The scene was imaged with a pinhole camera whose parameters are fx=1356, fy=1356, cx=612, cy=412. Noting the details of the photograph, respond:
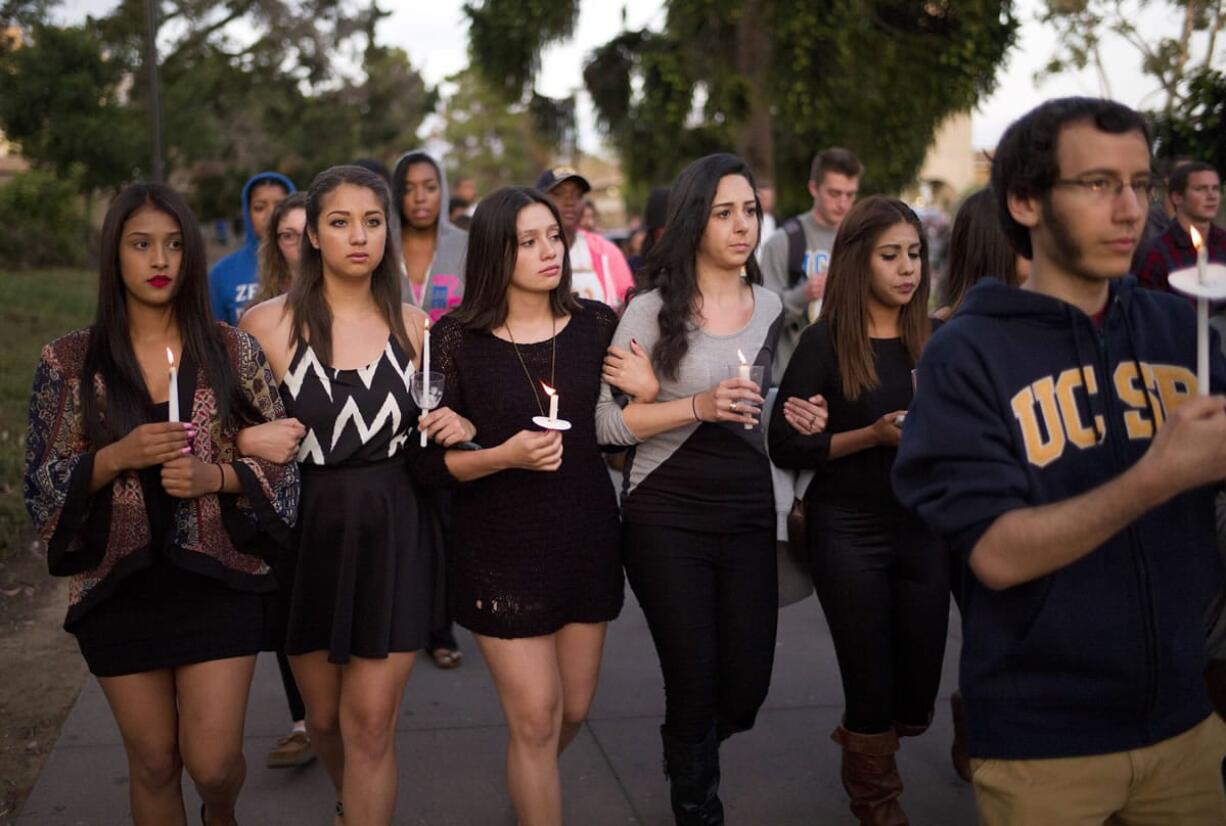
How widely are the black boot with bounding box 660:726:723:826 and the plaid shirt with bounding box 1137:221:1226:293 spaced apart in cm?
338

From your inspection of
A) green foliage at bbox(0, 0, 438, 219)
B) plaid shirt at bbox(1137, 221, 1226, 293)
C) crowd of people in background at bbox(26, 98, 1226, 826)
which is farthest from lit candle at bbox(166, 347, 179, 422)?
green foliage at bbox(0, 0, 438, 219)

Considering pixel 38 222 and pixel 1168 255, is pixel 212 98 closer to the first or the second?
pixel 38 222

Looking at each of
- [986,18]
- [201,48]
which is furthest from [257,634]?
[201,48]

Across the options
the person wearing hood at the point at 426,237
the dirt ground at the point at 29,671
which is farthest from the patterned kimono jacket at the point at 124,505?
the person wearing hood at the point at 426,237

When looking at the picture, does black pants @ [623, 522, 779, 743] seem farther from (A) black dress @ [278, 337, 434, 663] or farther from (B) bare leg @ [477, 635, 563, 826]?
(A) black dress @ [278, 337, 434, 663]

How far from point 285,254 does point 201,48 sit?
97.8ft

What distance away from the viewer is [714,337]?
4230 mm

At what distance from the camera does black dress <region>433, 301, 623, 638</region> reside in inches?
154

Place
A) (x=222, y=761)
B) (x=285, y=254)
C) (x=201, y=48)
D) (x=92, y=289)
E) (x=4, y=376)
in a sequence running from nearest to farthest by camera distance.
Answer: (x=222, y=761) < (x=285, y=254) < (x=4, y=376) < (x=92, y=289) < (x=201, y=48)

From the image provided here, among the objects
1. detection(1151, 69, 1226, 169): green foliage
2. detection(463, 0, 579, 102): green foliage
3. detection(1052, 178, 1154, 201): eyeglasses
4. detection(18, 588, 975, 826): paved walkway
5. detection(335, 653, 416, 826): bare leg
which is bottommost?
detection(18, 588, 975, 826): paved walkway

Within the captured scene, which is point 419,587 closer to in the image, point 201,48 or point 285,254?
point 285,254

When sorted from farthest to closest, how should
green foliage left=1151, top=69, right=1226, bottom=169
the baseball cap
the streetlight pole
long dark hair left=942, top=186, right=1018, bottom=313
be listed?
the streetlight pole < green foliage left=1151, top=69, right=1226, bottom=169 < the baseball cap < long dark hair left=942, top=186, right=1018, bottom=313

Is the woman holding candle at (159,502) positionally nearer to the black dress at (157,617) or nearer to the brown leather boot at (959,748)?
the black dress at (157,617)

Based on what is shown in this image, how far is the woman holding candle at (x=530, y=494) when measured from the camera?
3.88m
